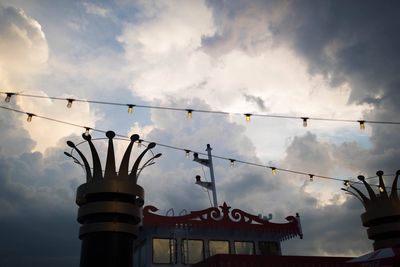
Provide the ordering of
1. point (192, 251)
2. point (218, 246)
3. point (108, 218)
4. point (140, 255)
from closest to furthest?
point (108, 218)
point (192, 251)
point (218, 246)
point (140, 255)

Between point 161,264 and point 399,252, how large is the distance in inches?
395

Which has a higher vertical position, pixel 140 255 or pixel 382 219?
pixel 140 255

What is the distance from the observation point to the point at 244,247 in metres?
17.9

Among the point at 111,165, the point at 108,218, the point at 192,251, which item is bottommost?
the point at 108,218

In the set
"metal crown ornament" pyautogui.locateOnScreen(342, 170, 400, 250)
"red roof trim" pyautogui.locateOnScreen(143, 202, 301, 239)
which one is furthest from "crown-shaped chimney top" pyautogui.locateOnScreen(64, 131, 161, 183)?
"red roof trim" pyautogui.locateOnScreen(143, 202, 301, 239)

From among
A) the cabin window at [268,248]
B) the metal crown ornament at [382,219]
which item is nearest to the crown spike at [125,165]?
the metal crown ornament at [382,219]

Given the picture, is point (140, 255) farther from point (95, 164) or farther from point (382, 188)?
point (95, 164)

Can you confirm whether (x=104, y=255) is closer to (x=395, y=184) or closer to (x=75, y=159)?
(x=75, y=159)

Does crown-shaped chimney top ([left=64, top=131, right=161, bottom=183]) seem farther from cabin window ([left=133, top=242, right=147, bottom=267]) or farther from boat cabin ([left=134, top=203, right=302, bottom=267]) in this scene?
cabin window ([left=133, top=242, right=147, bottom=267])

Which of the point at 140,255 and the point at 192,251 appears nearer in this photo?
the point at 192,251

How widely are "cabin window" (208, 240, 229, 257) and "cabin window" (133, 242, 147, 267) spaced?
9.98 ft

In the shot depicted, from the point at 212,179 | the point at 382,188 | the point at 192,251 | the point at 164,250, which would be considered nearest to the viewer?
the point at 382,188

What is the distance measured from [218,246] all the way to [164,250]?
102 inches

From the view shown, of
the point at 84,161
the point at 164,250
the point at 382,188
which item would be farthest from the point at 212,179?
the point at 84,161
